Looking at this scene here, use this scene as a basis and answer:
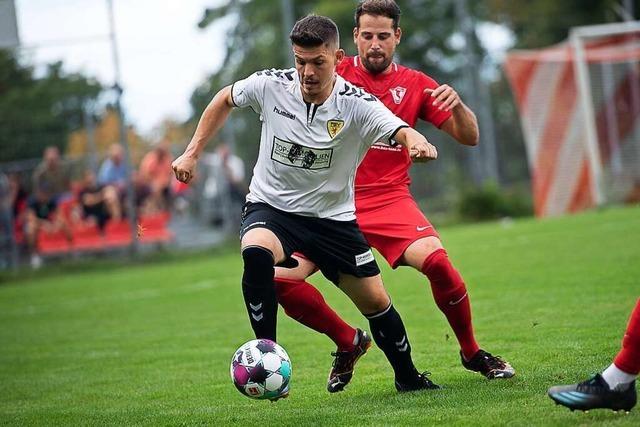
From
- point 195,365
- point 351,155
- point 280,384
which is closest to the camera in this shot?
point 280,384

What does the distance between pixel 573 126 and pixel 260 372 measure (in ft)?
54.0

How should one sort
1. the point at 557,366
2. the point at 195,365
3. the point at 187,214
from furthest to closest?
1. the point at 187,214
2. the point at 195,365
3. the point at 557,366

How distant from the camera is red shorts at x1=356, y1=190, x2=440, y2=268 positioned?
6676 millimetres

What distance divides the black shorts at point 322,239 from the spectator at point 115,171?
538 inches

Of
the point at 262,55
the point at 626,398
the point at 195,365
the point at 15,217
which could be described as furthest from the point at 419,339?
the point at 262,55

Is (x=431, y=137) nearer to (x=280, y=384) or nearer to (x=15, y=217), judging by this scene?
(x=15, y=217)

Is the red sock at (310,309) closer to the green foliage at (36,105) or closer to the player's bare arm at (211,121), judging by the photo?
the player's bare arm at (211,121)

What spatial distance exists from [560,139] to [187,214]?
733cm

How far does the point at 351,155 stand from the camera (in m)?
6.21

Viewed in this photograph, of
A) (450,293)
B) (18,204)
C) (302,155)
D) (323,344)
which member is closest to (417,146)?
(302,155)

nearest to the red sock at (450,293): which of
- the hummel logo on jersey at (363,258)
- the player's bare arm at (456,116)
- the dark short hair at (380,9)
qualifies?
the hummel logo on jersey at (363,258)

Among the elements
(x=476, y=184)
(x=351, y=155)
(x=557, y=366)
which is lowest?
(x=476, y=184)

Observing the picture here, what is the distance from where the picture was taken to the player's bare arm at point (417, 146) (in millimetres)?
5430

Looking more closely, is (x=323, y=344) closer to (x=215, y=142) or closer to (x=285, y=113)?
(x=285, y=113)
